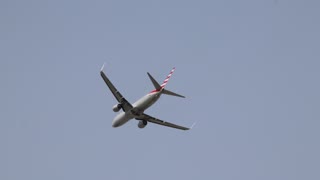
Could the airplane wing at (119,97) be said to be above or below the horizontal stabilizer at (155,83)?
above

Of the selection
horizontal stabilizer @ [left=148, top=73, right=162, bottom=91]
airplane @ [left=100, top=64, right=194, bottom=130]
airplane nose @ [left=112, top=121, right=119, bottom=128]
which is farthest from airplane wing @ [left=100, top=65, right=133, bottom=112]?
horizontal stabilizer @ [left=148, top=73, right=162, bottom=91]

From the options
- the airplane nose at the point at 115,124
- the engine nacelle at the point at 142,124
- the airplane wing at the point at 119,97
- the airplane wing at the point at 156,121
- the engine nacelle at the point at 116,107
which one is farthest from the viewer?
the engine nacelle at the point at 142,124

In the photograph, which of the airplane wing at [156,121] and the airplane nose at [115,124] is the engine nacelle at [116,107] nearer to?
the airplane nose at [115,124]

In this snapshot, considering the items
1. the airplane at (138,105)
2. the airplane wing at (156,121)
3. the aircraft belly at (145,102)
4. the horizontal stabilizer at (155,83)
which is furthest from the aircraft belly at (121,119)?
the horizontal stabilizer at (155,83)

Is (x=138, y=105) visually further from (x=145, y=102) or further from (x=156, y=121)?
(x=156, y=121)

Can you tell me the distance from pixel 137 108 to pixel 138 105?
87 cm

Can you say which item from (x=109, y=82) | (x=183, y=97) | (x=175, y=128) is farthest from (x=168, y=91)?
(x=175, y=128)

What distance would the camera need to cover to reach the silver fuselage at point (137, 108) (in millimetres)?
106575

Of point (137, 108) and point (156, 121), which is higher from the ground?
point (156, 121)

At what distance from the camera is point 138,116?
379ft

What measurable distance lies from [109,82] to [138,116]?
28.6 feet

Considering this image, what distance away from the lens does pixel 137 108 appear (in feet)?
359

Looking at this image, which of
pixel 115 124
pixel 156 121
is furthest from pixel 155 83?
pixel 156 121

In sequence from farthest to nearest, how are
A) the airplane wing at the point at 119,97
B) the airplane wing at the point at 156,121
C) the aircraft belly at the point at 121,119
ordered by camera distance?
1. the airplane wing at the point at 156,121
2. the aircraft belly at the point at 121,119
3. the airplane wing at the point at 119,97
